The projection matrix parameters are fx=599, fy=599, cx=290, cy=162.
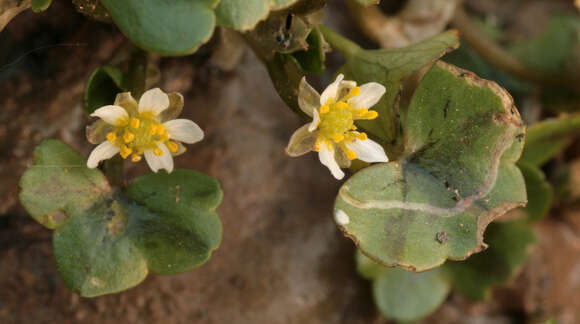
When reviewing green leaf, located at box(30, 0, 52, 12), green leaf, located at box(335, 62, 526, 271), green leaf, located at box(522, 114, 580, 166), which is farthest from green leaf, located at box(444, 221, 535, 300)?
green leaf, located at box(30, 0, 52, 12)

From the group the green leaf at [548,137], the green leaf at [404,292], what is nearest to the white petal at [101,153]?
the green leaf at [404,292]

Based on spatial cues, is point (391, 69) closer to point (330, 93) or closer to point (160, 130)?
point (330, 93)

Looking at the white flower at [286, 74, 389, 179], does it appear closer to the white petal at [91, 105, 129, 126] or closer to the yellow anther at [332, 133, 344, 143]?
the yellow anther at [332, 133, 344, 143]

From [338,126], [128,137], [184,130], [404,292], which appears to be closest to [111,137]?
[128,137]

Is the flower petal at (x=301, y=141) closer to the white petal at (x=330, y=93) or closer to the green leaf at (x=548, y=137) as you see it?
the white petal at (x=330, y=93)

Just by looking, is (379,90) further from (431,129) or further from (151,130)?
(151,130)
